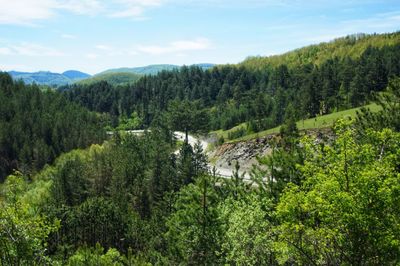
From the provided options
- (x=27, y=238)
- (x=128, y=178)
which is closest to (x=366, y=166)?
(x=27, y=238)

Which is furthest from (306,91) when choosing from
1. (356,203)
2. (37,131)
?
(356,203)

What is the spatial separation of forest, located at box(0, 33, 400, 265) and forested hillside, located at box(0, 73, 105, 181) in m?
0.51

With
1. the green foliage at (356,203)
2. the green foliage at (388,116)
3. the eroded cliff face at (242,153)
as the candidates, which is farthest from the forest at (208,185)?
the eroded cliff face at (242,153)

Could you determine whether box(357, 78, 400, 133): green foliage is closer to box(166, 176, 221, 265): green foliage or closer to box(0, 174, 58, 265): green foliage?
box(166, 176, 221, 265): green foliage

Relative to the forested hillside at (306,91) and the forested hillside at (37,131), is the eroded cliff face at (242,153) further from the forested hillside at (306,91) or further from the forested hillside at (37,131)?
the forested hillside at (37,131)

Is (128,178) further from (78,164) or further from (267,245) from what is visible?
(267,245)

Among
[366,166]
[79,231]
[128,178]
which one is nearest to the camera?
[366,166]

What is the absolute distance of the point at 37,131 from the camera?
138 m

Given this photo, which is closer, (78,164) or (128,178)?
(128,178)

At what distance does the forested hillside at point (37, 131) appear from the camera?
124 m

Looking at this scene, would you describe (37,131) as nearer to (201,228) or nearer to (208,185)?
(208,185)

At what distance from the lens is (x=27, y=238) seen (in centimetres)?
1577

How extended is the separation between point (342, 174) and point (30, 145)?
13018 cm

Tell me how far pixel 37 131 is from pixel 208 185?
390ft
